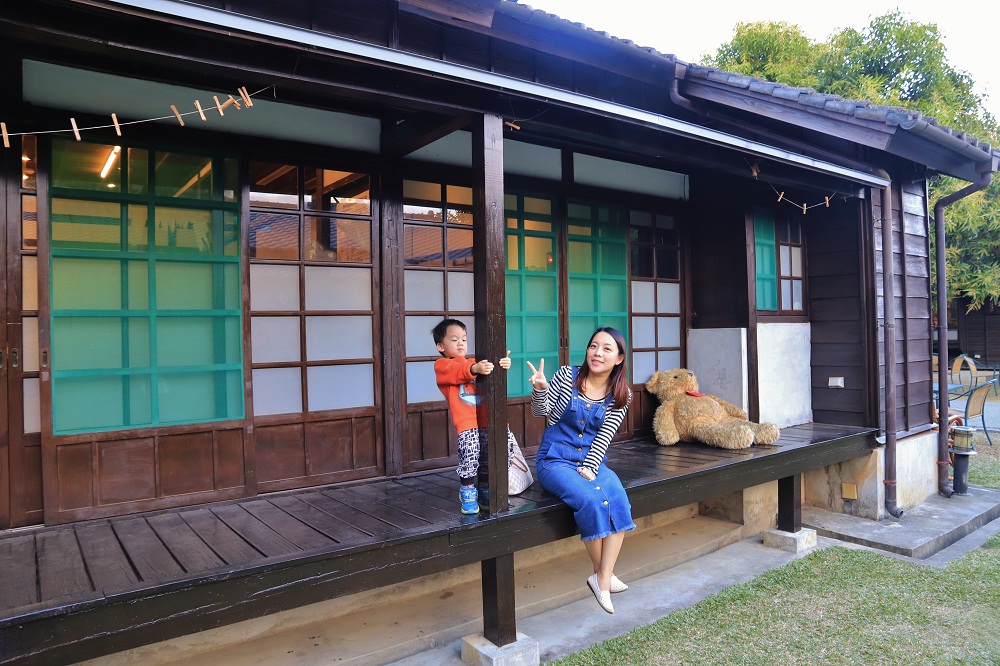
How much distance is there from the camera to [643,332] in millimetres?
5852

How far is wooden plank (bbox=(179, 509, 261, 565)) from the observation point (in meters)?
2.75

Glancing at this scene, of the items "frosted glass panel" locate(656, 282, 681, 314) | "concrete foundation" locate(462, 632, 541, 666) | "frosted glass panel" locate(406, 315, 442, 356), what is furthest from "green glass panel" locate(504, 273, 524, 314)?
"concrete foundation" locate(462, 632, 541, 666)

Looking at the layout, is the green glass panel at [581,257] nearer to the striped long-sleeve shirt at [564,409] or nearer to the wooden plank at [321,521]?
the striped long-sleeve shirt at [564,409]

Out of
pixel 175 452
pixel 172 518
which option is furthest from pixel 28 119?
pixel 172 518

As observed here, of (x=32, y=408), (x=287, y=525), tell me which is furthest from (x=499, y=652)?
(x=32, y=408)

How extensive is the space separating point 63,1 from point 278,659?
10.1 ft

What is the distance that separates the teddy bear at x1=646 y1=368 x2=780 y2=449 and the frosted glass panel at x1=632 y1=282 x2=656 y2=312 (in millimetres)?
610

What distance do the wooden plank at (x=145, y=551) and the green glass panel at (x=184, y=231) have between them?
1.47 metres

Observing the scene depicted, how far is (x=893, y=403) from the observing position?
5.98 metres

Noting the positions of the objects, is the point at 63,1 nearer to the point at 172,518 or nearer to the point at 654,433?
the point at 172,518

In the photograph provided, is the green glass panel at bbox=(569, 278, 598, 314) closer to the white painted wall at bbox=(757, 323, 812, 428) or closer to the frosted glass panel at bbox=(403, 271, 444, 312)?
the frosted glass panel at bbox=(403, 271, 444, 312)

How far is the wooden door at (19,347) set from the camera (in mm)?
3162

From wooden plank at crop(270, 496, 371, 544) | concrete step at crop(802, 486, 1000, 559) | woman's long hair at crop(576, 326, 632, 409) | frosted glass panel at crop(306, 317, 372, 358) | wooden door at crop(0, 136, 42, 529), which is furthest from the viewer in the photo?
concrete step at crop(802, 486, 1000, 559)

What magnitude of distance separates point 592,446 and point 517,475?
1.57 ft
